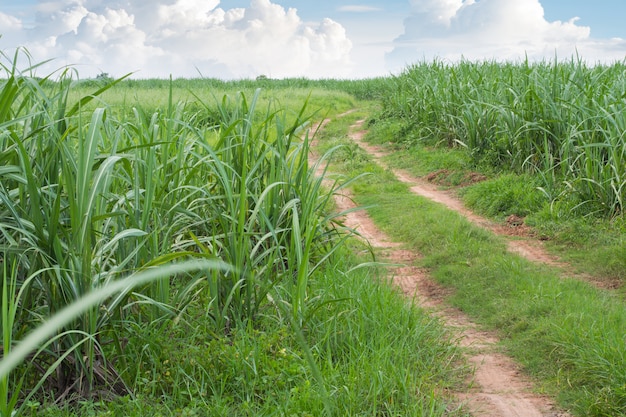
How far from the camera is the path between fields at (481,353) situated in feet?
10.4

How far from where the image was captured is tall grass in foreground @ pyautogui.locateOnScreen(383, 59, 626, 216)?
655 centimetres

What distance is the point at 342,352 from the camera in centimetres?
322

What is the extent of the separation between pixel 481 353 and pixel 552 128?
15.9 ft

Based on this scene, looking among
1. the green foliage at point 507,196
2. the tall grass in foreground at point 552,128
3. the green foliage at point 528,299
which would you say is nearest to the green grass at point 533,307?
the green foliage at point 528,299

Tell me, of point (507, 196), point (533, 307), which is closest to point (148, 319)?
point (533, 307)

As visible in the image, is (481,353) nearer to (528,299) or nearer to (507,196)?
(528,299)

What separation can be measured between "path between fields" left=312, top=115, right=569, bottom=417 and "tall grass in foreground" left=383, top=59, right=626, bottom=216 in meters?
1.03

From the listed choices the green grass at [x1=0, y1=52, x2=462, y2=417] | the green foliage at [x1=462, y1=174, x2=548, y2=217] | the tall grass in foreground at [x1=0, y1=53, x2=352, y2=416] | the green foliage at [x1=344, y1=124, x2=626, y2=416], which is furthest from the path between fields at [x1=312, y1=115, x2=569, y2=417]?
the tall grass in foreground at [x1=0, y1=53, x2=352, y2=416]

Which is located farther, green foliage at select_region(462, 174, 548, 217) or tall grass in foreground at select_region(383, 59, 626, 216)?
green foliage at select_region(462, 174, 548, 217)

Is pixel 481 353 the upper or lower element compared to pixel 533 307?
lower

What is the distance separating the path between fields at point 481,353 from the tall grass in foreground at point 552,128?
1.03 meters

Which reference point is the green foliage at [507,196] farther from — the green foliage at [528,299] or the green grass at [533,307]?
the green grass at [533,307]

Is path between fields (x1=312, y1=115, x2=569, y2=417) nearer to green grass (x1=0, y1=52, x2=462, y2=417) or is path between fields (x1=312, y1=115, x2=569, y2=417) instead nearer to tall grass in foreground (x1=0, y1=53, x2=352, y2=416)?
green grass (x1=0, y1=52, x2=462, y2=417)

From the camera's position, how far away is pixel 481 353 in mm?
3840
